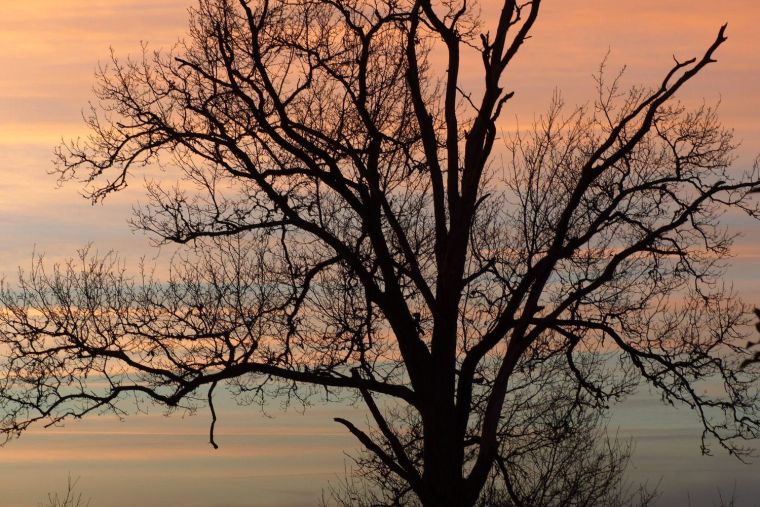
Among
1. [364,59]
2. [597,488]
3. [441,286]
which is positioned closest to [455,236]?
[441,286]

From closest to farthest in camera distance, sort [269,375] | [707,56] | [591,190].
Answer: [707,56] < [269,375] < [591,190]

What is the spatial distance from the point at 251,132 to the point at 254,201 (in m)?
1.22

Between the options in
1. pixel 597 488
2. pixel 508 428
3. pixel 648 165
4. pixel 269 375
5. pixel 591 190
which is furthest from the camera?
pixel 597 488

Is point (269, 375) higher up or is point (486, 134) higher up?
point (486, 134)

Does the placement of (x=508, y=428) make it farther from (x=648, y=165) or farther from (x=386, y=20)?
(x=386, y=20)

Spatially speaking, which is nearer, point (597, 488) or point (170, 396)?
point (170, 396)

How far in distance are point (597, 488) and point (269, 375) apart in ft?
37.4

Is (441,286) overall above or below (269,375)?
above

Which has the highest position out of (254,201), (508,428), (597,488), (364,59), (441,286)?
(364,59)

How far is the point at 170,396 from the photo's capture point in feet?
50.5

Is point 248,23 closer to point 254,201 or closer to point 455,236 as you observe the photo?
point 254,201

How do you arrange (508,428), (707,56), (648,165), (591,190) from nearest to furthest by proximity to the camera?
(707,56)
(648,165)
(591,190)
(508,428)

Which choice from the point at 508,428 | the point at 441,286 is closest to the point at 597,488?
the point at 508,428

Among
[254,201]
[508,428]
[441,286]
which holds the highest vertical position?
[254,201]
